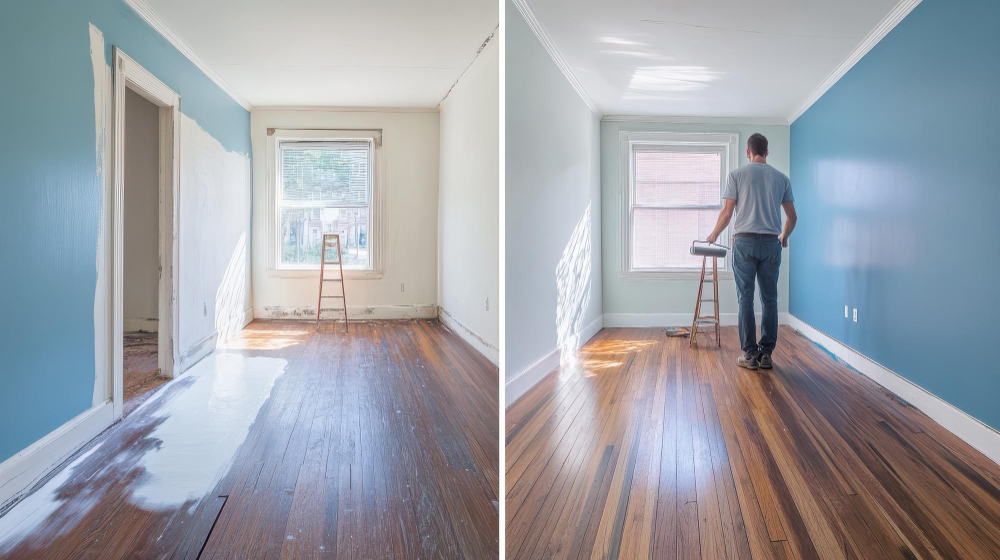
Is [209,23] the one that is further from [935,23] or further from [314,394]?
[935,23]

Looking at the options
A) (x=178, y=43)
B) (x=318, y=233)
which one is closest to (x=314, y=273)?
(x=318, y=233)

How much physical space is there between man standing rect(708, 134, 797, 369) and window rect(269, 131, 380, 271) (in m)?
1.12

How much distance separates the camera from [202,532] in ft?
4.20

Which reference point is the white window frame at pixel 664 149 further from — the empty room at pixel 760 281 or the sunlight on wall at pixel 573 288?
the sunlight on wall at pixel 573 288

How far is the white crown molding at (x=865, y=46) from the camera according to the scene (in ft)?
7.22

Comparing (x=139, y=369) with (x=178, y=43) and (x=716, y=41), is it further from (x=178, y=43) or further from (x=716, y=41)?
(x=716, y=41)

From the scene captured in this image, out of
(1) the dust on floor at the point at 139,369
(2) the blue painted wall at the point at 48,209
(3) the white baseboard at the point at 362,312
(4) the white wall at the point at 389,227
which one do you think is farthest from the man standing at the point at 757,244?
(1) the dust on floor at the point at 139,369

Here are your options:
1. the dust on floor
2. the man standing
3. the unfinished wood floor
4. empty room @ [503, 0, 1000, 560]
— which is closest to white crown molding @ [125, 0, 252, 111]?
empty room @ [503, 0, 1000, 560]

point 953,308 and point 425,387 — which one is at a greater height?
point 953,308

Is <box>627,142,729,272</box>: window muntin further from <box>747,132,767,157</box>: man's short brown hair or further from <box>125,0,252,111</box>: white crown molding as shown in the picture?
<box>125,0,252,111</box>: white crown molding

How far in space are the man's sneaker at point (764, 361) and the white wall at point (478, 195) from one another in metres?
1.18

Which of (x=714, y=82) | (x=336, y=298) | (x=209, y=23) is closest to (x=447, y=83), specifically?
(x=209, y=23)

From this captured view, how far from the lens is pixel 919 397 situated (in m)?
2.15

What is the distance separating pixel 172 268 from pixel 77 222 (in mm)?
1043
